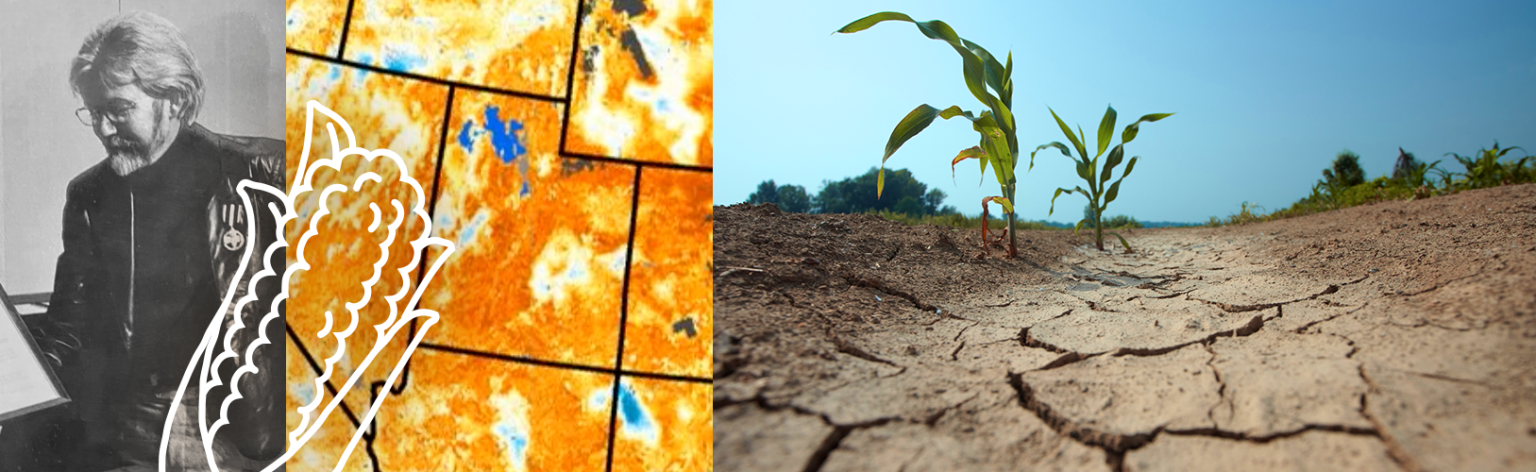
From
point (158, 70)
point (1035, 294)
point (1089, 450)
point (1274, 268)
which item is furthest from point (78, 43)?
point (1274, 268)

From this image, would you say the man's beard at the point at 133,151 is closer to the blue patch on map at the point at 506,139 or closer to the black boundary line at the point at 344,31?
the black boundary line at the point at 344,31

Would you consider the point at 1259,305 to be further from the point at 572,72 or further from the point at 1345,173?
the point at 1345,173

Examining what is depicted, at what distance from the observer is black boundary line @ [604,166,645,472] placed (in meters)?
0.83

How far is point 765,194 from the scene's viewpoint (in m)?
1.38

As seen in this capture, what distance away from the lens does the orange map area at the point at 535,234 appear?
837 millimetres

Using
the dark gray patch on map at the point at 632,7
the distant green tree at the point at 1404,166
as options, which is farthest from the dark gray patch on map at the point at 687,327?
the distant green tree at the point at 1404,166

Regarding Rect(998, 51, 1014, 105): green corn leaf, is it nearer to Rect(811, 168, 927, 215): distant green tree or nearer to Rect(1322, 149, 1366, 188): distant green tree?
Rect(811, 168, 927, 215): distant green tree

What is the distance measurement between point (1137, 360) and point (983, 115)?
847mm

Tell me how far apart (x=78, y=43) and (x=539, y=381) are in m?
1.02

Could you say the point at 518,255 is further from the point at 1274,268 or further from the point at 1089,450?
the point at 1274,268

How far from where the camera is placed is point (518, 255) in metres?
0.87

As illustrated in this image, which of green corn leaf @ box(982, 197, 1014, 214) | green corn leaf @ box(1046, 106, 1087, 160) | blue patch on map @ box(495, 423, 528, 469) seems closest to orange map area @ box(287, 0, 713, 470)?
blue patch on map @ box(495, 423, 528, 469)

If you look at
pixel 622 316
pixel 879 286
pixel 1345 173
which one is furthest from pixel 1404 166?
pixel 622 316

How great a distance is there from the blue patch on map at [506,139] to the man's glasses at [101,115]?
70 centimetres
